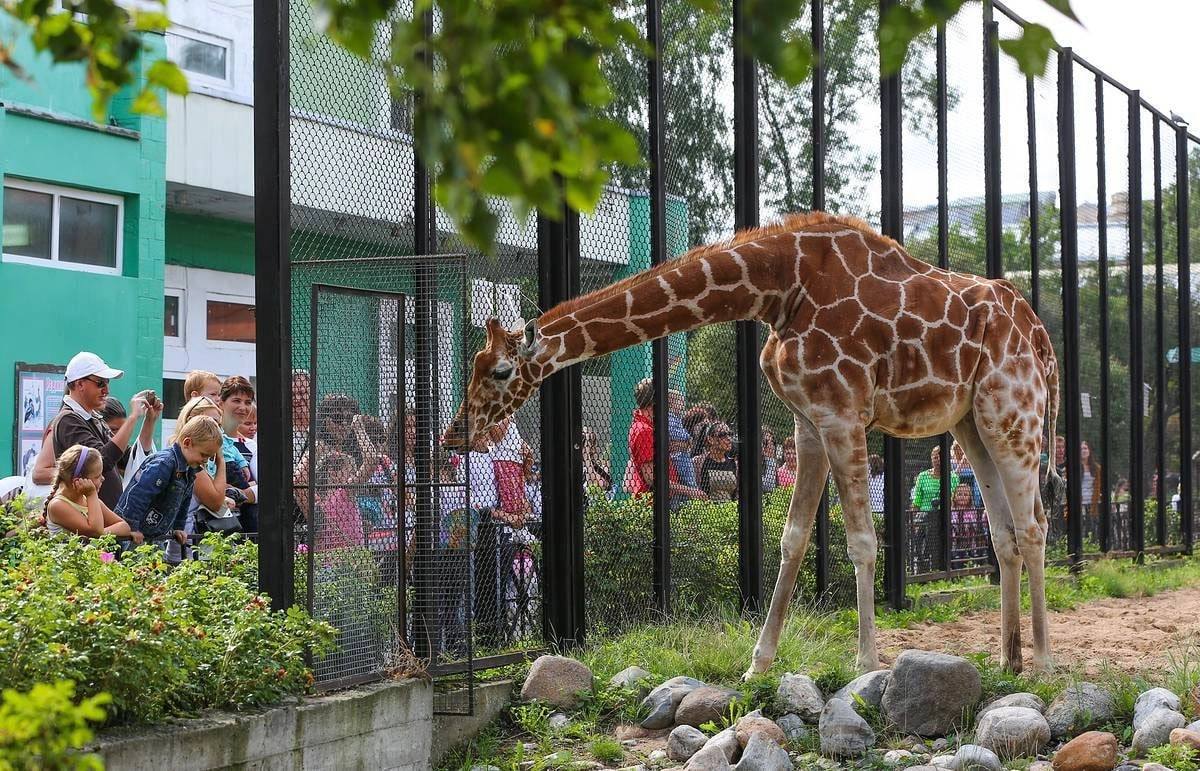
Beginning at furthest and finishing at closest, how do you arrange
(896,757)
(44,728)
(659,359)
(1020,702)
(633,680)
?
(659,359) → (633,680) → (1020,702) → (896,757) → (44,728)

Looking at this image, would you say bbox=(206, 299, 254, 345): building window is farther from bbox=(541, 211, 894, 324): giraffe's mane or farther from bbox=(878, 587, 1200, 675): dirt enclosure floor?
bbox=(541, 211, 894, 324): giraffe's mane

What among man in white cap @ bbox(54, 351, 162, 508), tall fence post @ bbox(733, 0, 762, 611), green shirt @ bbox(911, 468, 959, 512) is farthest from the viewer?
green shirt @ bbox(911, 468, 959, 512)

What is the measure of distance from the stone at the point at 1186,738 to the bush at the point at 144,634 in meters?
3.50

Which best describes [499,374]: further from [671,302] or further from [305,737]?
[305,737]

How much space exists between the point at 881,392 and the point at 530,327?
1855mm

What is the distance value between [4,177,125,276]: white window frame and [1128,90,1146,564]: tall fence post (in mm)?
12171

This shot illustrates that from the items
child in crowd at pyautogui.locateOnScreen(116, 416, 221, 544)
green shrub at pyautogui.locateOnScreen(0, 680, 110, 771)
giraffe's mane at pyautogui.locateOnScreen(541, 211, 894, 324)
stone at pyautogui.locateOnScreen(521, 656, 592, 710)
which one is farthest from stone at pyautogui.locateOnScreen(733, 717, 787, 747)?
green shrub at pyautogui.locateOnScreen(0, 680, 110, 771)

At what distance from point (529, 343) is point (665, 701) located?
1859 millimetres

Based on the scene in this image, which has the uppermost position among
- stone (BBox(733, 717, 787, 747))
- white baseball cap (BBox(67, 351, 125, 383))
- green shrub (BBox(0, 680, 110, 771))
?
white baseball cap (BBox(67, 351, 125, 383))

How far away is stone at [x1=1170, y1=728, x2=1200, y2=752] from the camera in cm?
586

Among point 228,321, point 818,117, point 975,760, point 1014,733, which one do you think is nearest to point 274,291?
point 975,760

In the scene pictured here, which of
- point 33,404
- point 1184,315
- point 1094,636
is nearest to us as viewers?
point 1094,636

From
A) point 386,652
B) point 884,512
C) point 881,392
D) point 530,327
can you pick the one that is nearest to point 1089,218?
point 884,512

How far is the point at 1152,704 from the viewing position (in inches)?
250
